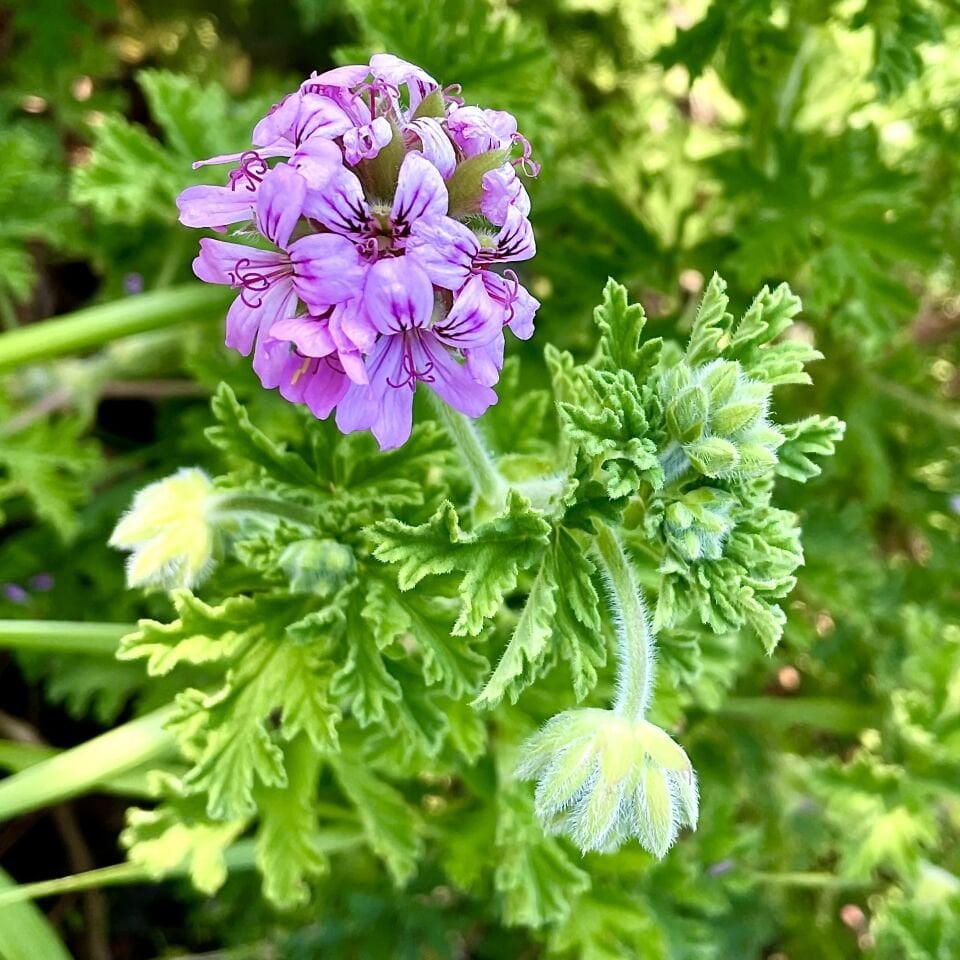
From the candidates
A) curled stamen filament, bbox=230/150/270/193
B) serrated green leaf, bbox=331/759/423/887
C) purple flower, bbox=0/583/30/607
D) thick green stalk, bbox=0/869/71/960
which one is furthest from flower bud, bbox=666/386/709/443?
purple flower, bbox=0/583/30/607

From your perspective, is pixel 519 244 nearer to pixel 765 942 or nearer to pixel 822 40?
pixel 822 40

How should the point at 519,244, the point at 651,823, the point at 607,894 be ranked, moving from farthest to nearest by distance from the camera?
1. the point at 607,894
2. the point at 651,823
3. the point at 519,244

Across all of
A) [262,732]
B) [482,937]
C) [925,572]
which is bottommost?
[482,937]

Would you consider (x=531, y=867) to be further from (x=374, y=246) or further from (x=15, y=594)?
(x=15, y=594)

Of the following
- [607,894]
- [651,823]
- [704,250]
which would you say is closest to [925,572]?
[704,250]

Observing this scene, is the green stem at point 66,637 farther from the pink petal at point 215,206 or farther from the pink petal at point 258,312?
the pink petal at point 215,206

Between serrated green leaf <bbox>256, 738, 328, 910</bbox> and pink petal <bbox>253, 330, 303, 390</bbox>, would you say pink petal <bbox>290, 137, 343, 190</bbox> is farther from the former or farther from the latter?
serrated green leaf <bbox>256, 738, 328, 910</bbox>

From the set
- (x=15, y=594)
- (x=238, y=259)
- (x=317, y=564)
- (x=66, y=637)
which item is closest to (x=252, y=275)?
(x=238, y=259)
